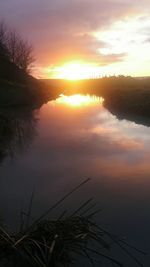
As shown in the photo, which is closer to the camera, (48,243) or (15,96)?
(48,243)

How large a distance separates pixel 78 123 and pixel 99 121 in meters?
1.98

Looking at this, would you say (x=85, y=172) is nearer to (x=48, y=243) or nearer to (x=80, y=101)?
(x=48, y=243)

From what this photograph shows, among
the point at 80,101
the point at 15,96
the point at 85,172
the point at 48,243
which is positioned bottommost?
the point at 80,101

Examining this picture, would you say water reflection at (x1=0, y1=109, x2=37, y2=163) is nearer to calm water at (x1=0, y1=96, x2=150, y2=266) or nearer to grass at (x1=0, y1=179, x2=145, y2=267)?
calm water at (x1=0, y1=96, x2=150, y2=266)

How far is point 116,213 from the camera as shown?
43.3 feet

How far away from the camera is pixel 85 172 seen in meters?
19.0

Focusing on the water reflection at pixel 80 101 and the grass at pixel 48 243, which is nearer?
the grass at pixel 48 243

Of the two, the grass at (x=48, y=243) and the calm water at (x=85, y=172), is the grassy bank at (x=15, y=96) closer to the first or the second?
the calm water at (x=85, y=172)

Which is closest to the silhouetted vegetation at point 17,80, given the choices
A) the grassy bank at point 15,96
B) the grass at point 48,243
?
the grassy bank at point 15,96

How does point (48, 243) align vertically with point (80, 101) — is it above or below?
above

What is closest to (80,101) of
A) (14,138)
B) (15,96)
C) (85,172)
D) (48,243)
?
(15,96)

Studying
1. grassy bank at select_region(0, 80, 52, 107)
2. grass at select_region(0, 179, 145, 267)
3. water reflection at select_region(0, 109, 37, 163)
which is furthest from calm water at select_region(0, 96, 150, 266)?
grassy bank at select_region(0, 80, 52, 107)

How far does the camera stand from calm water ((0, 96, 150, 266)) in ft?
42.7

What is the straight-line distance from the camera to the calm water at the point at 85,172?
13.0 metres
